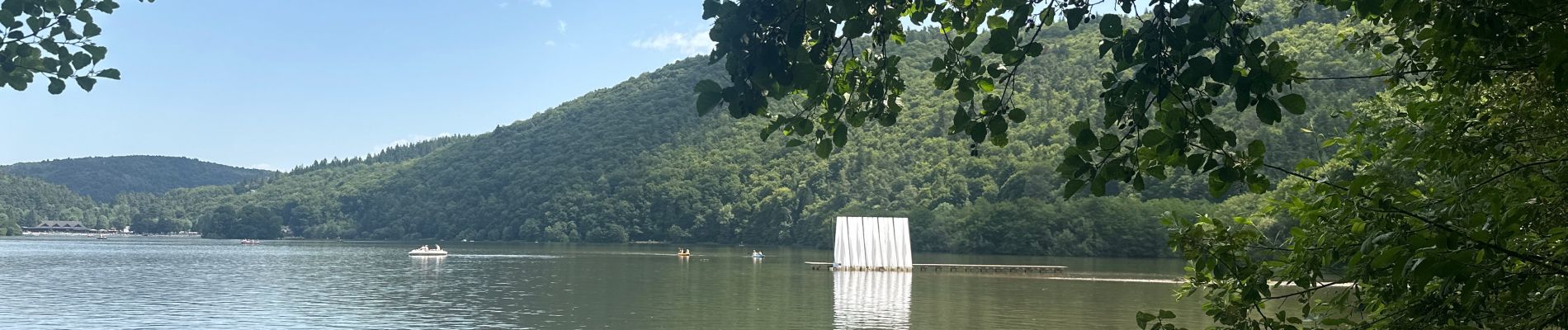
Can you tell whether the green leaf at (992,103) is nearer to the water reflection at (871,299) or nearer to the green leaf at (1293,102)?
the green leaf at (1293,102)

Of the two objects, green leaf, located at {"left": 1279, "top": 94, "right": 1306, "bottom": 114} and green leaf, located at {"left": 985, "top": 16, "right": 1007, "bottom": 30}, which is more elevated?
green leaf, located at {"left": 985, "top": 16, "right": 1007, "bottom": 30}

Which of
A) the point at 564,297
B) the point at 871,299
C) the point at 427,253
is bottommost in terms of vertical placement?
the point at 871,299

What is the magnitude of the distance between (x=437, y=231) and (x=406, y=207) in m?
11.8

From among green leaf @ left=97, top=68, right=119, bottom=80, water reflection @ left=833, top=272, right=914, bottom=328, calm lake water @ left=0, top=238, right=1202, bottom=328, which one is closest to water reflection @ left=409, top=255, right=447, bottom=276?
calm lake water @ left=0, top=238, right=1202, bottom=328

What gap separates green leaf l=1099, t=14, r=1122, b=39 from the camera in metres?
4.01

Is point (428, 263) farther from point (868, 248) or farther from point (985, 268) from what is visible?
point (985, 268)

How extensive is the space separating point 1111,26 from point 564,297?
43.3m

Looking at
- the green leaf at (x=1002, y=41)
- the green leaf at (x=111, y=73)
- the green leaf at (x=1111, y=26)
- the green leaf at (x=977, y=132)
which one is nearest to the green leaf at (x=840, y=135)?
the green leaf at (x=977, y=132)

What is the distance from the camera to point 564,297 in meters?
46.1

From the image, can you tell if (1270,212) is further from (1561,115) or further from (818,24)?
(818,24)

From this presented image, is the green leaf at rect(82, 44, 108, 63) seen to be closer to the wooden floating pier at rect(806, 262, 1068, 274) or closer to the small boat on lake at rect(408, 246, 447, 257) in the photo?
the wooden floating pier at rect(806, 262, 1068, 274)

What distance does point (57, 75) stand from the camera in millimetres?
6266

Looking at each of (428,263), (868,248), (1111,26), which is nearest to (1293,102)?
(1111,26)

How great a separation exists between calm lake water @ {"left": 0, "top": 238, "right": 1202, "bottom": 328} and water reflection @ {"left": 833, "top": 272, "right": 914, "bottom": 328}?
8 centimetres
